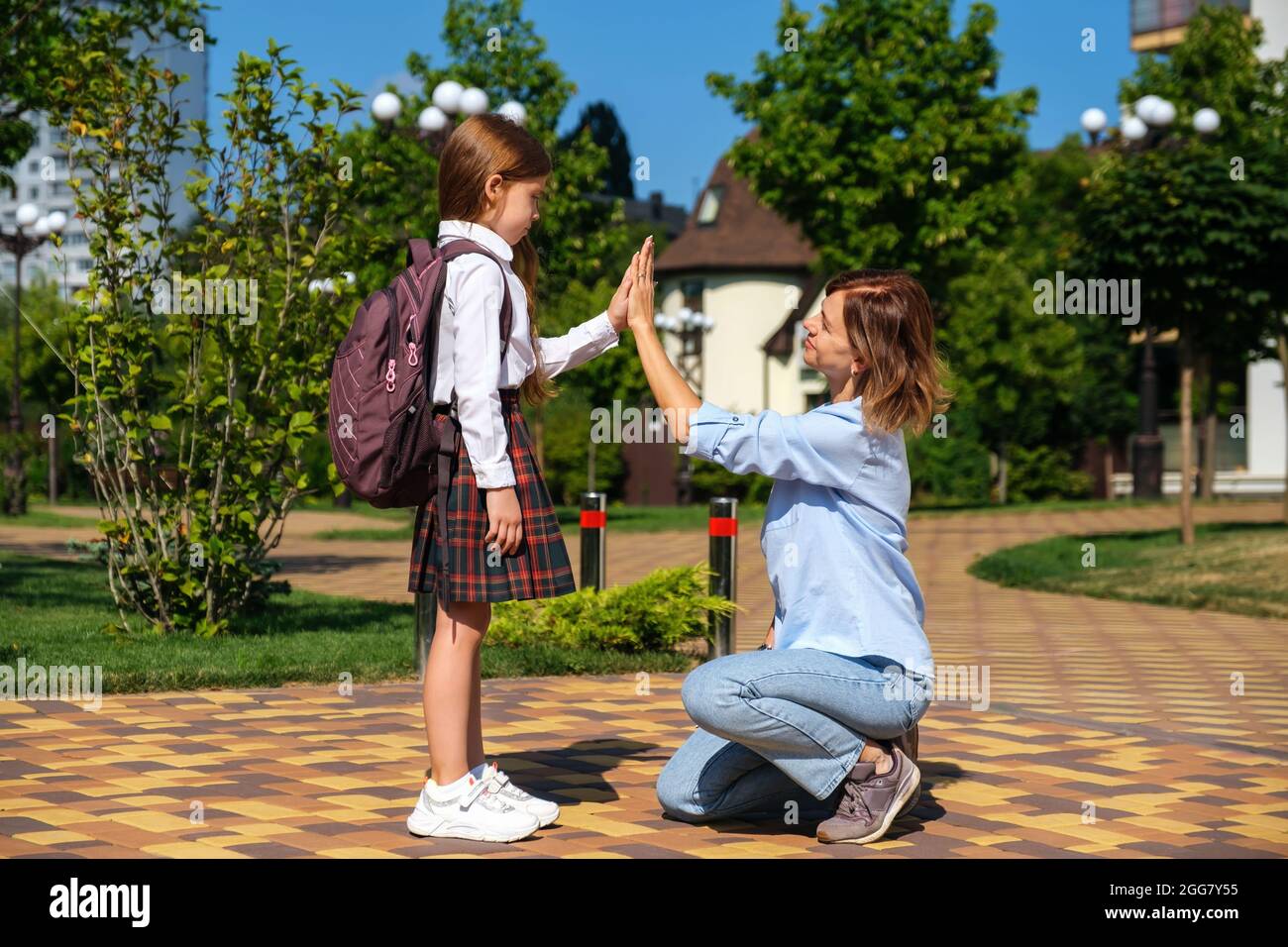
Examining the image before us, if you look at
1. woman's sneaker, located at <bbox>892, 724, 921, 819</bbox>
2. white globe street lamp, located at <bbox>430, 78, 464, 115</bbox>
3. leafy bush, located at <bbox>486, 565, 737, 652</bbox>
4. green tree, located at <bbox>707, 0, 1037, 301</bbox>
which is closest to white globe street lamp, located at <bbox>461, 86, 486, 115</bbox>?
white globe street lamp, located at <bbox>430, 78, 464, 115</bbox>

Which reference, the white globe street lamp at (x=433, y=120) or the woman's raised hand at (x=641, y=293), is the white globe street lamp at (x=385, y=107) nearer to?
the white globe street lamp at (x=433, y=120)

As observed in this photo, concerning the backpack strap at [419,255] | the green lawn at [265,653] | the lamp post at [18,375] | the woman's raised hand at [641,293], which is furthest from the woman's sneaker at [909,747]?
the lamp post at [18,375]

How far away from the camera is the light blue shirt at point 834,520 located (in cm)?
429

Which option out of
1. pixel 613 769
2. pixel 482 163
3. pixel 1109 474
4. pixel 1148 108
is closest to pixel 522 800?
pixel 613 769

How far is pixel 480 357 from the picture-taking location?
4.10 m

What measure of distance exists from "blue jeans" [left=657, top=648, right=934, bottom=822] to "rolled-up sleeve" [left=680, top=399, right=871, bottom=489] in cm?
50

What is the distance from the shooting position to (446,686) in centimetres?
432

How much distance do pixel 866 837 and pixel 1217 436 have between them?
139 ft

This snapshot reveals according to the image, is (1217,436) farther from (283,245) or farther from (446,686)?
(446,686)

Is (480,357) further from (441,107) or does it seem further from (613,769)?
(441,107)

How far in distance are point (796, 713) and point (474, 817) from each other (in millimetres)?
899

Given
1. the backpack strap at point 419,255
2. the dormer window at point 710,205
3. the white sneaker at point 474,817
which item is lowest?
the white sneaker at point 474,817

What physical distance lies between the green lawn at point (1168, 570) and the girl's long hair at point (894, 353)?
8.72 metres
